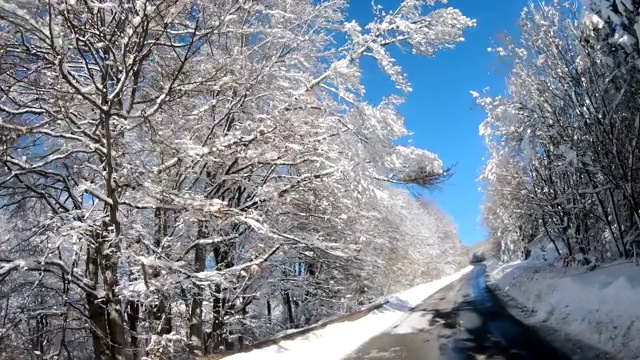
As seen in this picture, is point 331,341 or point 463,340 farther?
point 331,341

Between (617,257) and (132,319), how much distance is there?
582 inches

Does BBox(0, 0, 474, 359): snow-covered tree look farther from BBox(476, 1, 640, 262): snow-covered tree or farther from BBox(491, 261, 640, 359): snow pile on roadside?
BBox(491, 261, 640, 359): snow pile on roadside

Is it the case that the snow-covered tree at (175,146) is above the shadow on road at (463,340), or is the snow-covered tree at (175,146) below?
above

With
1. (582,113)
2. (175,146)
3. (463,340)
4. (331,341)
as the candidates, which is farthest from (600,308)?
(175,146)

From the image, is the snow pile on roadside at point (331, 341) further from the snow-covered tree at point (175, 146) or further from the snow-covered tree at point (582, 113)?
the snow-covered tree at point (582, 113)

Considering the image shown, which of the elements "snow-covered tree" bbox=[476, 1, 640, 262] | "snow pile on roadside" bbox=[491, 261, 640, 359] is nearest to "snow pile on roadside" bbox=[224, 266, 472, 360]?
"snow pile on roadside" bbox=[491, 261, 640, 359]

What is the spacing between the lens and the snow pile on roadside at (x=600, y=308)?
287 inches

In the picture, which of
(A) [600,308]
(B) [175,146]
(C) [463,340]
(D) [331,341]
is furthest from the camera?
(D) [331,341]

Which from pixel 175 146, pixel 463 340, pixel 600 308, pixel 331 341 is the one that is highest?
pixel 175 146

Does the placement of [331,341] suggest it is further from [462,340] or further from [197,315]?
[197,315]

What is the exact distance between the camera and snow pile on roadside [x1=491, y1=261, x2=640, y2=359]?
7.29m

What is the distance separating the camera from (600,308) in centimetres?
896

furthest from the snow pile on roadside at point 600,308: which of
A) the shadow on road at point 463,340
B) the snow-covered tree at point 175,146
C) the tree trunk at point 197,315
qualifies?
the tree trunk at point 197,315

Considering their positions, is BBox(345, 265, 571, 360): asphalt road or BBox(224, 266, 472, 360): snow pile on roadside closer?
BBox(345, 265, 571, 360): asphalt road
